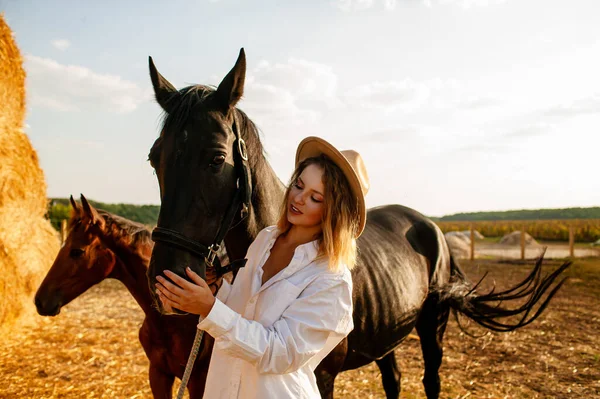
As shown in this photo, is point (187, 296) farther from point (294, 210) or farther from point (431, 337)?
point (431, 337)

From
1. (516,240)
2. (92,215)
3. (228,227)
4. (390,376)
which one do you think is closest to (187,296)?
(228,227)

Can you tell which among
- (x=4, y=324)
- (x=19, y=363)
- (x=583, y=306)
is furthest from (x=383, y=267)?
(x=583, y=306)

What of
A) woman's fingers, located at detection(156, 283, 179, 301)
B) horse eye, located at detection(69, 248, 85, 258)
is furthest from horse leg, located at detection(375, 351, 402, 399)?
woman's fingers, located at detection(156, 283, 179, 301)

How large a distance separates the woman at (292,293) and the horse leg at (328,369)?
64 cm

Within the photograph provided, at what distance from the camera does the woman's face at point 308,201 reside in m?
1.60

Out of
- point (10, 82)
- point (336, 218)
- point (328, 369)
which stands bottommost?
point (328, 369)

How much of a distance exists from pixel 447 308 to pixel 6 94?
7.02m

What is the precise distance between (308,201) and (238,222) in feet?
1.38

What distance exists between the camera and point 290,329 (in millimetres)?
1370

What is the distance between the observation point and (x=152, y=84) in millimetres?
2025

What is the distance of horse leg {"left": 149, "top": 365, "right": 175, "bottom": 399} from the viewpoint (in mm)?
2762

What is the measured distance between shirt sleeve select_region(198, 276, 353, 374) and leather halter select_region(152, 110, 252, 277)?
0.31 m

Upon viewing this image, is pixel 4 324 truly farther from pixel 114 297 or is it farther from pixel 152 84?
pixel 152 84

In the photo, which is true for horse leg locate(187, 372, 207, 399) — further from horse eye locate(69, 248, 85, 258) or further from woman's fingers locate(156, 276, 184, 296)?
horse eye locate(69, 248, 85, 258)
